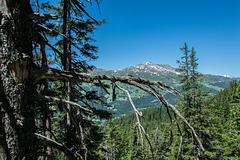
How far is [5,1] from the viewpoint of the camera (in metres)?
1.63

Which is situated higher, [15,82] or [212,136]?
[15,82]

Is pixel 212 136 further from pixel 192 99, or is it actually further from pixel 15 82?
pixel 15 82

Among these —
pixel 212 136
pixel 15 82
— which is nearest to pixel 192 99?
pixel 212 136

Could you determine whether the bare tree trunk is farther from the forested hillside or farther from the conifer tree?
the conifer tree

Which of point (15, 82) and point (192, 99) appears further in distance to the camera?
point (192, 99)

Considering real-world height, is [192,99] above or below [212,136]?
above

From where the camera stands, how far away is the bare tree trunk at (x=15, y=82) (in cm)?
159

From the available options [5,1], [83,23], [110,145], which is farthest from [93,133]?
[110,145]

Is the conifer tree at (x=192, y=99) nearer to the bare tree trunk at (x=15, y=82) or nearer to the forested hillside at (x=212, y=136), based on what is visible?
the forested hillside at (x=212, y=136)

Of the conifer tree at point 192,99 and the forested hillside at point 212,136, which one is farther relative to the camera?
the conifer tree at point 192,99

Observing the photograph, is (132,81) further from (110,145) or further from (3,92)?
(110,145)

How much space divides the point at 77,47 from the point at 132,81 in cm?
704

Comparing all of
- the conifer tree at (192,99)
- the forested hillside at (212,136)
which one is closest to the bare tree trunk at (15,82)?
the forested hillside at (212,136)

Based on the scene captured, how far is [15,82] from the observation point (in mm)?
1654
